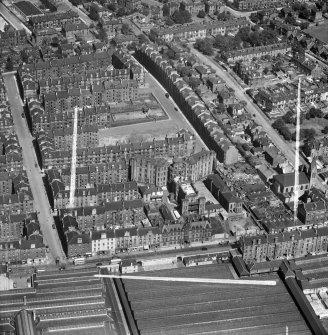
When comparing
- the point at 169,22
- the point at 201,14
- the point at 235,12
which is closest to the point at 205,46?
the point at 169,22

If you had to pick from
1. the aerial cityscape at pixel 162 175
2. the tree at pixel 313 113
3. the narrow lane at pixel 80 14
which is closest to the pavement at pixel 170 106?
the aerial cityscape at pixel 162 175

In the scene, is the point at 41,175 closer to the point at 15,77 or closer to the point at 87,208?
the point at 87,208

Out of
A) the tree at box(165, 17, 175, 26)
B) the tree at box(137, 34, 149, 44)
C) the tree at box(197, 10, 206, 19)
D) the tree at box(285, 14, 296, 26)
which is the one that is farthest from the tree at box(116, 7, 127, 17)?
the tree at box(285, 14, 296, 26)

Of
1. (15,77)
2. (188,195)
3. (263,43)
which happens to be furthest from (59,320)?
(263,43)

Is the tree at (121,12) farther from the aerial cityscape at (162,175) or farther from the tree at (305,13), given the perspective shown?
the tree at (305,13)

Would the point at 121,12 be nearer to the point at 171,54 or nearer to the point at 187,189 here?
the point at 171,54

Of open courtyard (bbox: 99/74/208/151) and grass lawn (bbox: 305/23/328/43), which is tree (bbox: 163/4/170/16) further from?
open courtyard (bbox: 99/74/208/151)
